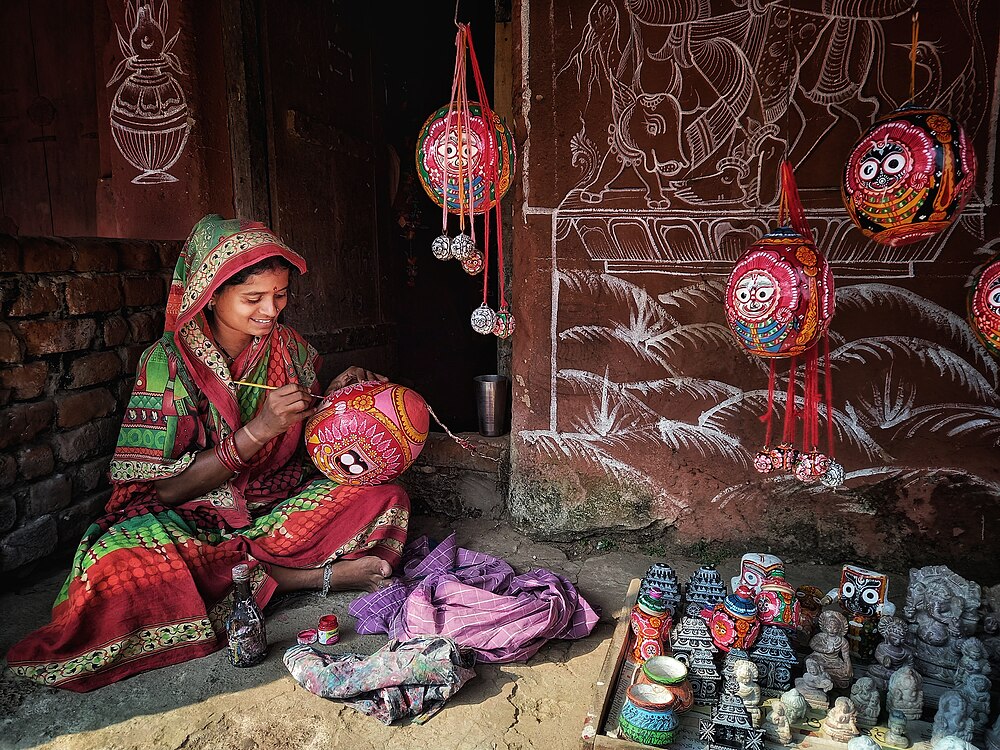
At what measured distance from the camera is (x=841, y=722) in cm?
168

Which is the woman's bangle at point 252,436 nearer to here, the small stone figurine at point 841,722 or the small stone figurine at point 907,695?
the small stone figurine at point 841,722

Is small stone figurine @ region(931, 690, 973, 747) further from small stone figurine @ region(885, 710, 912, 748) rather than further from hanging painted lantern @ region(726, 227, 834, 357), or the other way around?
Answer: hanging painted lantern @ region(726, 227, 834, 357)

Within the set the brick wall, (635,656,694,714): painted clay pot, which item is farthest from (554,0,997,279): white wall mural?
the brick wall

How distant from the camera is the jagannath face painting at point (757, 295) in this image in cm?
209

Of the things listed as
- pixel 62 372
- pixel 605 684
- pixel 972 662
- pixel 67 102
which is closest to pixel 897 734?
pixel 972 662

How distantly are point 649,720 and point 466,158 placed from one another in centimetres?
190

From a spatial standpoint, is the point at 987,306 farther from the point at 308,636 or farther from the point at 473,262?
the point at 308,636

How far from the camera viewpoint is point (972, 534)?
116 inches

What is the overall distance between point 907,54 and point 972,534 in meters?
2.05

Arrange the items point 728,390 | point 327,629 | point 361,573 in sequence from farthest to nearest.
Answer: point 728,390, point 361,573, point 327,629

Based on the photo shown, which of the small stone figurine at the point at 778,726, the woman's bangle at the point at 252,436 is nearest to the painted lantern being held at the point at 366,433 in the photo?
the woman's bangle at the point at 252,436

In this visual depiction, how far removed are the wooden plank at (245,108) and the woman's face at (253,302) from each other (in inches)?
36.8

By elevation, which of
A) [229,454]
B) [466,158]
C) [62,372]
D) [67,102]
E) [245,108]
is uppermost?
[67,102]

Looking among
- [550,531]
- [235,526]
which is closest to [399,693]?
[235,526]
